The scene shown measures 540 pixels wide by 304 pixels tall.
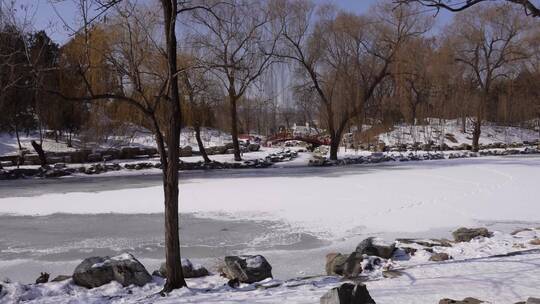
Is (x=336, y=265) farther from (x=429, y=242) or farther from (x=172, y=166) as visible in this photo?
(x=172, y=166)

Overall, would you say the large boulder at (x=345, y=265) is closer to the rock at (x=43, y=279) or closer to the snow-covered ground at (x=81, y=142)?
the rock at (x=43, y=279)

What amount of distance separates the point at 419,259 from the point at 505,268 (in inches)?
61.6

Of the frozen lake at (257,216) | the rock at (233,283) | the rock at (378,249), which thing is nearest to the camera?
the rock at (233,283)

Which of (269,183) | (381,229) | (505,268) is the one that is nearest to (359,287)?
(505,268)

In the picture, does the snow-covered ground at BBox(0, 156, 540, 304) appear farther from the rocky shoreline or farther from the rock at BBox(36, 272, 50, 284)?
the rock at BBox(36, 272, 50, 284)

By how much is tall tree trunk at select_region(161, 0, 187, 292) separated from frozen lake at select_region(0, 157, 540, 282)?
1720 millimetres

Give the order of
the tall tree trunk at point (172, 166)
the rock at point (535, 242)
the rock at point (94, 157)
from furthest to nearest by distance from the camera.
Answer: the rock at point (94, 157) < the rock at point (535, 242) < the tall tree trunk at point (172, 166)

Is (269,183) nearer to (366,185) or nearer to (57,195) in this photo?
(366,185)

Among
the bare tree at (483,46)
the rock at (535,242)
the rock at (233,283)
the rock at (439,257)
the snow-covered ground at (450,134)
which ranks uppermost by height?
the bare tree at (483,46)

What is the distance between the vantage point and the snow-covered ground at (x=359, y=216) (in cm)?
553

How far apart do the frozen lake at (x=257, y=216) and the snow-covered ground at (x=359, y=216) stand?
1.4 inches

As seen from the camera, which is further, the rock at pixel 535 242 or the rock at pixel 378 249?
the rock at pixel 535 242

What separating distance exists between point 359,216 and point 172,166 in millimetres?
6121

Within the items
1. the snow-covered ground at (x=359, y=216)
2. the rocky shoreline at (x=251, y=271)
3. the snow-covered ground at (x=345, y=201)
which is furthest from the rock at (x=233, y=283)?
the snow-covered ground at (x=345, y=201)
